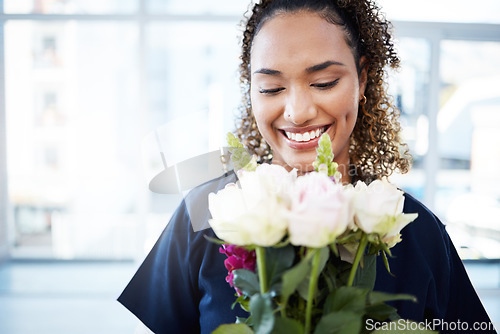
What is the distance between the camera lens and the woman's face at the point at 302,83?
2.38 ft

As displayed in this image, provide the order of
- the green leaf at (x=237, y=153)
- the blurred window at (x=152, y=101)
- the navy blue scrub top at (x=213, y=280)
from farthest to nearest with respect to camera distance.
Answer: the blurred window at (x=152, y=101), the navy blue scrub top at (x=213, y=280), the green leaf at (x=237, y=153)

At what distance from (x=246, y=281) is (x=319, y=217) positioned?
0.14 metres

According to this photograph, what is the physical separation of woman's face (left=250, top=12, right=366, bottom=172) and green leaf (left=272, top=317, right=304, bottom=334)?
42 centimetres

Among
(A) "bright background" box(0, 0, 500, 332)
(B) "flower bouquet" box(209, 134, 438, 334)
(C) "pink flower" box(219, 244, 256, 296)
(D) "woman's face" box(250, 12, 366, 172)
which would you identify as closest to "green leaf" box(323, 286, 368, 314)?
(B) "flower bouquet" box(209, 134, 438, 334)

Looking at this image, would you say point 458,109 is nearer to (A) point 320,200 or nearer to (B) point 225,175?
(B) point 225,175

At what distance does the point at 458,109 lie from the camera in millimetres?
3738

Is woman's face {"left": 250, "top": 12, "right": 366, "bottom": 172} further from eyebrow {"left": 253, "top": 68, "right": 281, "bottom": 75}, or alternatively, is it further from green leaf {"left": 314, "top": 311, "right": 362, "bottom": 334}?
green leaf {"left": 314, "top": 311, "right": 362, "bottom": 334}

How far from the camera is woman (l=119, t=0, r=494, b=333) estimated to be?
0.74 meters

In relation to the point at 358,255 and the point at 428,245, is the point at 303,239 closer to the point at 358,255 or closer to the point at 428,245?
the point at 358,255

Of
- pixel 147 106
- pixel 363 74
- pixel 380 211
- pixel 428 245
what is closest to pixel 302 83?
pixel 363 74

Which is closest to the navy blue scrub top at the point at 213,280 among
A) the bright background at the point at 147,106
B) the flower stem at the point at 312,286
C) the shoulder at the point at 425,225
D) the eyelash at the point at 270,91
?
the shoulder at the point at 425,225

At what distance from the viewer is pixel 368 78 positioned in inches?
37.2

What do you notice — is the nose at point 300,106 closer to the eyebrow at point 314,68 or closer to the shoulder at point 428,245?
the eyebrow at point 314,68

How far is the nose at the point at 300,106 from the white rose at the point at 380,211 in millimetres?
312
